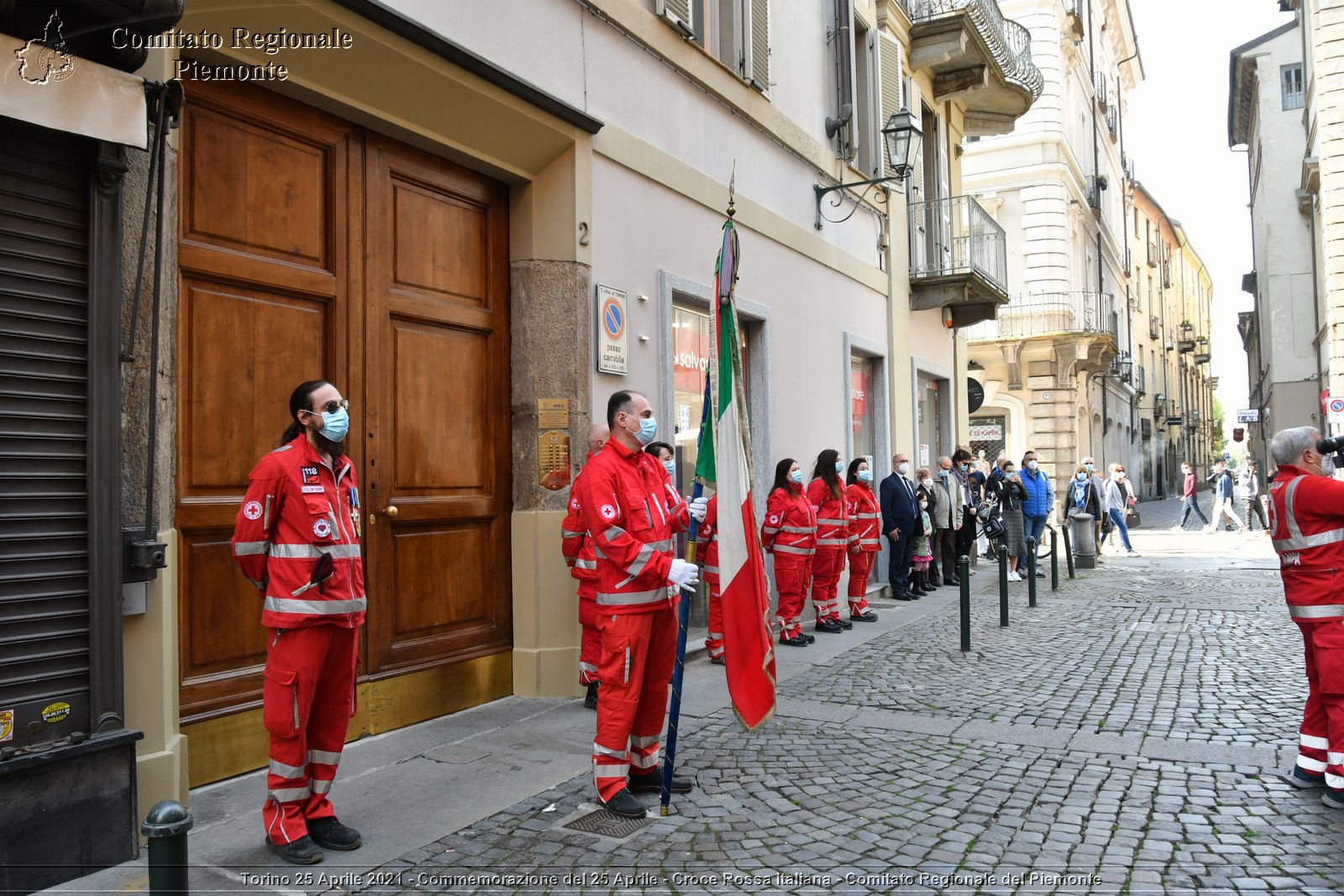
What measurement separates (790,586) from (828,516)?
1136 mm

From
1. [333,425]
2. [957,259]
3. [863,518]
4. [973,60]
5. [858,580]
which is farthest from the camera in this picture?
[957,259]

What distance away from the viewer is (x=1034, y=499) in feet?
50.9

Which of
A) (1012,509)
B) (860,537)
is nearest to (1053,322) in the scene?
(1012,509)

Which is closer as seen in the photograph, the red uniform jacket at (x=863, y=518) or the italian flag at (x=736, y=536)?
the italian flag at (x=736, y=536)

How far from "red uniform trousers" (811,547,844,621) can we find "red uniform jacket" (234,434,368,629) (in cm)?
697

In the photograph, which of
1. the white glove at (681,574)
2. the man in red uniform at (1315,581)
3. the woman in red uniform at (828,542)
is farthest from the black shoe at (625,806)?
the woman in red uniform at (828,542)

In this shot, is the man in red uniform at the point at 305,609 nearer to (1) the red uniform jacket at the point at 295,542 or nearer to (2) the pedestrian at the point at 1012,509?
(1) the red uniform jacket at the point at 295,542

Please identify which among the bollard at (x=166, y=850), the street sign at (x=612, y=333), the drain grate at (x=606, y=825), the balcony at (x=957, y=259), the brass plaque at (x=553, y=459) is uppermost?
the balcony at (x=957, y=259)

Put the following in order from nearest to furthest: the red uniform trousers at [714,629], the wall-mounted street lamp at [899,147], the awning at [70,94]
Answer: the awning at [70,94]
the red uniform trousers at [714,629]
the wall-mounted street lamp at [899,147]

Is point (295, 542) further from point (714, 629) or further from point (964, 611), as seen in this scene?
point (964, 611)

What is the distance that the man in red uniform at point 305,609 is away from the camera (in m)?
4.10

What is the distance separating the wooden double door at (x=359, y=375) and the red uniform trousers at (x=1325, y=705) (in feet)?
16.5

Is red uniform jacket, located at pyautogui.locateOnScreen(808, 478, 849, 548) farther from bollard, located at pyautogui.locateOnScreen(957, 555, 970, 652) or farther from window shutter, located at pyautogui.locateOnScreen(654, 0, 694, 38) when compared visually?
window shutter, located at pyautogui.locateOnScreen(654, 0, 694, 38)

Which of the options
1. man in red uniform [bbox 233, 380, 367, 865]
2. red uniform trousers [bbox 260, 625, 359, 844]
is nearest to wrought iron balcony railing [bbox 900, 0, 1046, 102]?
man in red uniform [bbox 233, 380, 367, 865]
